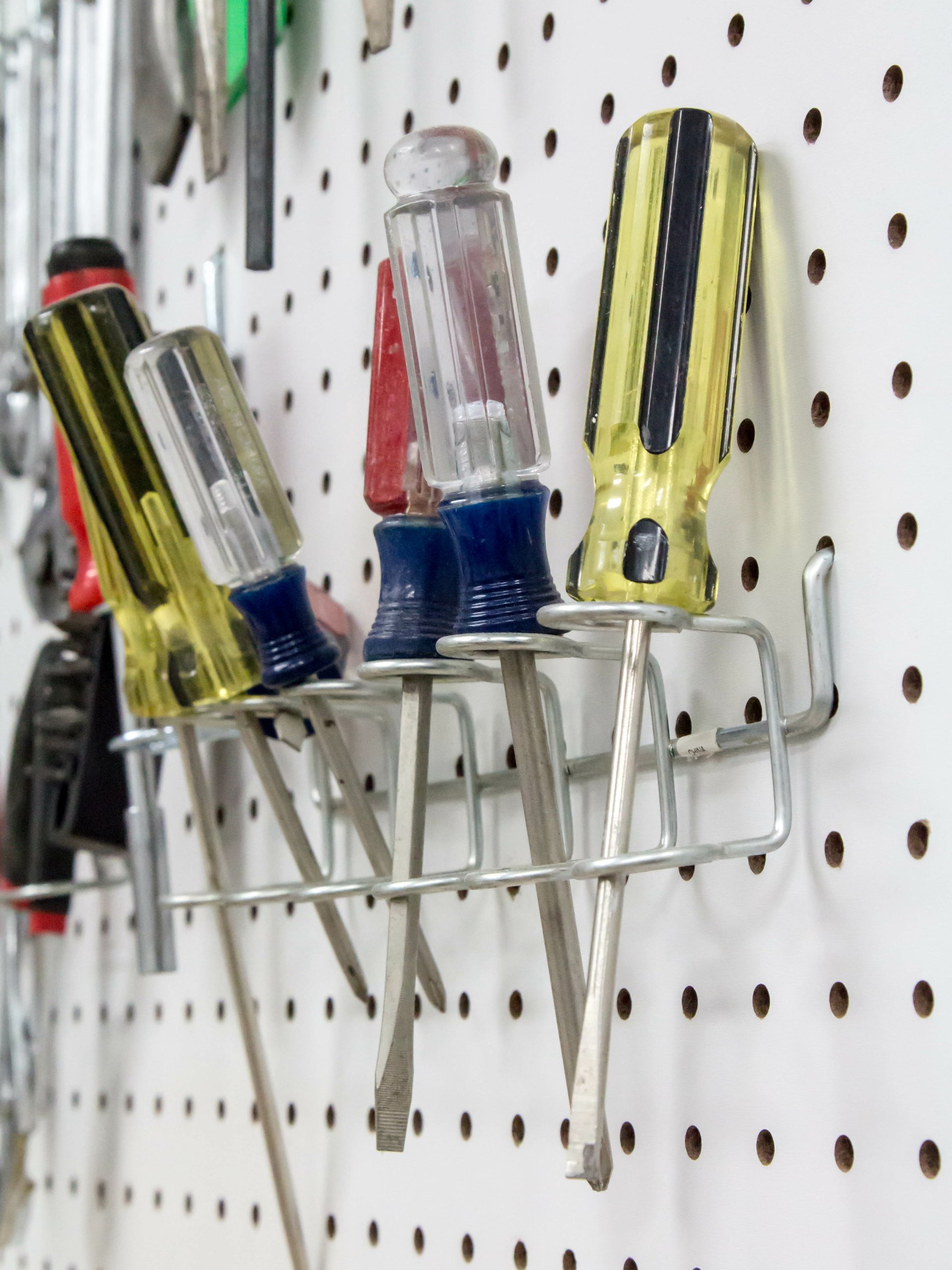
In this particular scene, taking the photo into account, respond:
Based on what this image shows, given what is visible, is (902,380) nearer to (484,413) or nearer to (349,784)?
(484,413)

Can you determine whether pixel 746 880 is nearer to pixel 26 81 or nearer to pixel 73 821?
pixel 73 821

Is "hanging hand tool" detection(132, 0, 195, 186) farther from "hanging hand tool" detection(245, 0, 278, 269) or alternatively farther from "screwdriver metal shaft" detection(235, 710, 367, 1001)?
"screwdriver metal shaft" detection(235, 710, 367, 1001)

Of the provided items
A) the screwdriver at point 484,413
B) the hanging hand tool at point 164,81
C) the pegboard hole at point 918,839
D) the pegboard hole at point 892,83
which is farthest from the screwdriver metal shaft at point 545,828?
the hanging hand tool at point 164,81

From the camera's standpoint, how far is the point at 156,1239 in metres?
0.76

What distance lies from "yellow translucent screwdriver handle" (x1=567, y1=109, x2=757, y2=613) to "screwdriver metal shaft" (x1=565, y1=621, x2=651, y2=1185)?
26 mm

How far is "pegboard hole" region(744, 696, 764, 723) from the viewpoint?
452 millimetres

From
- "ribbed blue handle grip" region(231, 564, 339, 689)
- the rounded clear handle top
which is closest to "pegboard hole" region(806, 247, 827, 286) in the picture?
the rounded clear handle top

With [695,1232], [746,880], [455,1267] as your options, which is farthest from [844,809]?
[455,1267]

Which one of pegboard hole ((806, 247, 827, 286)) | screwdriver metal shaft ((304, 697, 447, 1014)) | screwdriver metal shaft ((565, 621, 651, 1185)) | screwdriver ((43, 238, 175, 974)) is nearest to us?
screwdriver metal shaft ((565, 621, 651, 1185))

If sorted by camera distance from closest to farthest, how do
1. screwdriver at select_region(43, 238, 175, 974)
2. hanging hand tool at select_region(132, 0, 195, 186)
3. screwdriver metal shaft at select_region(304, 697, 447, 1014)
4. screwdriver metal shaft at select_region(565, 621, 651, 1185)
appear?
screwdriver metal shaft at select_region(565, 621, 651, 1185) < screwdriver metal shaft at select_region(304, 697, 447, 1014) < screwdriver at select_region(43, 238, 175, 974) < hanging hand tool at select_region(132, 0, 195, 186)

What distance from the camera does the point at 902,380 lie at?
16.2 inches

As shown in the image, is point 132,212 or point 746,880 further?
point 132,212

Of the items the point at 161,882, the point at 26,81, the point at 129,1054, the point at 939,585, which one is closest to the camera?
the point at 939,585

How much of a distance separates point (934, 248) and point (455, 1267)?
0.44m
